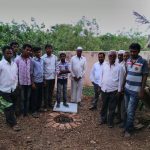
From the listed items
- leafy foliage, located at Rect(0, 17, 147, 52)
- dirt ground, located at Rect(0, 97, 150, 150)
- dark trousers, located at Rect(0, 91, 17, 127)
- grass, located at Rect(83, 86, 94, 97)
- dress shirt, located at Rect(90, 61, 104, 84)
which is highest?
leafy foliage, located at Rect(0, 17, 147, 52)

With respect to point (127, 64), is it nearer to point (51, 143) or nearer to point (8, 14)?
point (51, 143)

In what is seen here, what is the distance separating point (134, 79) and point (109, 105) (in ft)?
3.18

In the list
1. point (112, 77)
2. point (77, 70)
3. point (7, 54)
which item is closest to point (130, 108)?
point (112, 77)

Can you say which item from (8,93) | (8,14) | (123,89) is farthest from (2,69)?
(8,14)

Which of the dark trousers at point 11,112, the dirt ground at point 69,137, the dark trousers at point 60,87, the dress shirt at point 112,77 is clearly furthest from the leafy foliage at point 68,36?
the dress shirt at point 112,77

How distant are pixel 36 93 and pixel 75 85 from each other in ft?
4.86

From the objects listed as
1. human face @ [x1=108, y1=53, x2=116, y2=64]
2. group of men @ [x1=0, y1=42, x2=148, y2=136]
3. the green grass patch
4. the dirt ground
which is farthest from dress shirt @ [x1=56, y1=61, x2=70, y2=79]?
the green grass patch

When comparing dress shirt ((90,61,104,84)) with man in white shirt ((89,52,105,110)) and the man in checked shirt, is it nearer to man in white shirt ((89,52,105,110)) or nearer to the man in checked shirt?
man in white shirt ((89,52,105,110))

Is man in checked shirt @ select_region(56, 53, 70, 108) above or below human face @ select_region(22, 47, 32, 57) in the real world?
below

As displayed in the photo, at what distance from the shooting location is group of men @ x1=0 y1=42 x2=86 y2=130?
22.8 ft

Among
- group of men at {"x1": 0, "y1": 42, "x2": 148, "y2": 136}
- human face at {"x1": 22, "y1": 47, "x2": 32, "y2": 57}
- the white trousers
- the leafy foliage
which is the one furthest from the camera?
the leafy foliage

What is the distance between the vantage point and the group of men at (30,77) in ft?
22.8

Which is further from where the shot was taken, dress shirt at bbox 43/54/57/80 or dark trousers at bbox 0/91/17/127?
dress shirt at bbox 43/54/57/80

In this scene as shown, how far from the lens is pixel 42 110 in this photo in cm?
828
